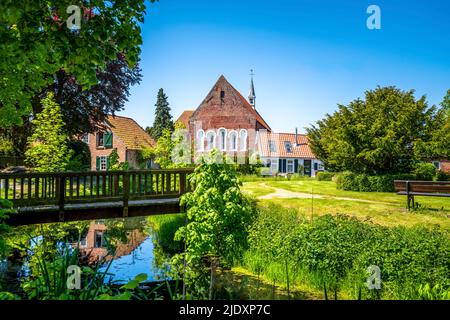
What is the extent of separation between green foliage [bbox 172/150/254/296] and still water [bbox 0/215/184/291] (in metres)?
1.16

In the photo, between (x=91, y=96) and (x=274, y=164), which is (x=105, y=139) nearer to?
(x=91, y=96)

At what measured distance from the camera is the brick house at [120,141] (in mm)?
24631

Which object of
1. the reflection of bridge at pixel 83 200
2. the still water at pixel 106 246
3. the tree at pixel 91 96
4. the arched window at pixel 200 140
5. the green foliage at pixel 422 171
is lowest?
the still water at pixel 106 246

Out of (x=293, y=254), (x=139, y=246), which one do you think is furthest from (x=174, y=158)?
(x=293, y=254)

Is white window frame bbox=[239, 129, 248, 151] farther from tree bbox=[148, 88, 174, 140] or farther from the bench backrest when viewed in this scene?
the bench backrest

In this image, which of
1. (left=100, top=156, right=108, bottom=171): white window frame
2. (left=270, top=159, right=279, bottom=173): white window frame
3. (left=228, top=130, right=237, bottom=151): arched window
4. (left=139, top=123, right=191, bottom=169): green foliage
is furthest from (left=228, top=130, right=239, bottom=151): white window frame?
(left=139, top=123, right=191, bottom=169): green foliage

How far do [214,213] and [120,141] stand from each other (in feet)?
70.6

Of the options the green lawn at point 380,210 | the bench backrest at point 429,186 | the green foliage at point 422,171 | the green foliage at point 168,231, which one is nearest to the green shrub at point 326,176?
the green foliage at point 422,171

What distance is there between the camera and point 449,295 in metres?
4.54

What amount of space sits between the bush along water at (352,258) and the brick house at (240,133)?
17.4 metres

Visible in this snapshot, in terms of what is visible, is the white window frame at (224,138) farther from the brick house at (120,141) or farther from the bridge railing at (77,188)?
the bridge railing at (77,188)

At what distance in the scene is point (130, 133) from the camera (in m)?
25.9
